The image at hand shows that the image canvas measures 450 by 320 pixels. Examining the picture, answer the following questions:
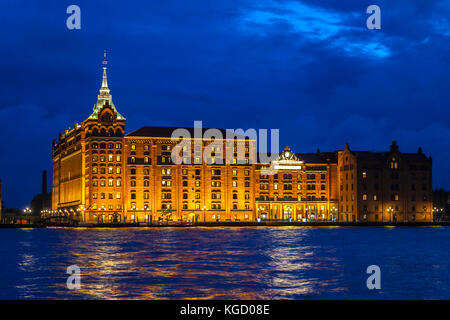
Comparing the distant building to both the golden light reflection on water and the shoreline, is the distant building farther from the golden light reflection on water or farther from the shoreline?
the golden light reflection on water

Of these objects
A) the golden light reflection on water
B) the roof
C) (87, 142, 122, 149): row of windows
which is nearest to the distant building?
the roof

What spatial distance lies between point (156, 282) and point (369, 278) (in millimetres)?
17268

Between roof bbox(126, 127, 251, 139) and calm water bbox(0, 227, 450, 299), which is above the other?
roof bbox(126, 127, 251, 139)

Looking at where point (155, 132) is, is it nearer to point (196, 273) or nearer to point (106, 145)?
point (106, 145)

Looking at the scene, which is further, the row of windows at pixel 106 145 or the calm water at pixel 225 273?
the row of windows at pixel 106 145

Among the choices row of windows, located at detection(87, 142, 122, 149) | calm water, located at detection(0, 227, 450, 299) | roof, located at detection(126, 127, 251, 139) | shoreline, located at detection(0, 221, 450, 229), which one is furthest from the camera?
roof, located at detection(126, 127, 251, 139)

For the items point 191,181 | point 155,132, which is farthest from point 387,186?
point 155,132

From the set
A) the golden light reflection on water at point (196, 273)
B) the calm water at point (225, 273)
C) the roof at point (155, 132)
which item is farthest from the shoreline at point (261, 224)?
the golden light reflection on water at point (196, 273)

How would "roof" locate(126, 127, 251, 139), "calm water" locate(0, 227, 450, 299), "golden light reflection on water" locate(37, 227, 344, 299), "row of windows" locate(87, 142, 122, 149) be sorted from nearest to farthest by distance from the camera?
1. "golden light reflection on water" locate(37, 227, 344, 299)
2. "calm water" locate(0, 227, 450, 299)
3. "row of windows" locate(87, 142, 122, 149)
4. "roof" locate(126, 127, 251, 139)

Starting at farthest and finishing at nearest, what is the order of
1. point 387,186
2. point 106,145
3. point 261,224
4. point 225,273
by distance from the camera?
point 387,186 → point 106,145 → point 261,224 → point 225,273

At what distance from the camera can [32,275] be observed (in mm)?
53062


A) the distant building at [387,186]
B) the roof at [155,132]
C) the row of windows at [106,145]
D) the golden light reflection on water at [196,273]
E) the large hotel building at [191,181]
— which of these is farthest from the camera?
the roof at [155,132]

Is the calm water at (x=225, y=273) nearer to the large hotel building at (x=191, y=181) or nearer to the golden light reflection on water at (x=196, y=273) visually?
the golden light reflection on water at (x=196, y=273)
